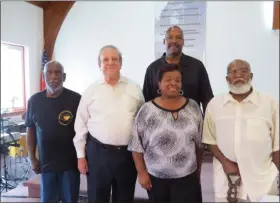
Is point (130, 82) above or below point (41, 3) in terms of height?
below

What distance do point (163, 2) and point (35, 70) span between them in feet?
1.90

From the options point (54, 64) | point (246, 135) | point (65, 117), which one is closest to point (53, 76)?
point (54, 64)

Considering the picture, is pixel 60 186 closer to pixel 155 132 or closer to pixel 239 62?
pixel 155 132

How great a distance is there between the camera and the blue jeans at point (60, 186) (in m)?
1.20

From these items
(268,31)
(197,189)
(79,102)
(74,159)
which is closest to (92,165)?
(74,159)

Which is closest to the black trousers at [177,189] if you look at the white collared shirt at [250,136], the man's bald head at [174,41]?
the white collared shirt at [250,136]

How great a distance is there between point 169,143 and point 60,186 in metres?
0.54

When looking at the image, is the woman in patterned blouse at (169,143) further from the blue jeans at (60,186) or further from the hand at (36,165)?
the hand at (36,165)

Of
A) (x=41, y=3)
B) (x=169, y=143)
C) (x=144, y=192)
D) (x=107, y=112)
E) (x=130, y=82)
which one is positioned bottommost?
(x=144, y=192)

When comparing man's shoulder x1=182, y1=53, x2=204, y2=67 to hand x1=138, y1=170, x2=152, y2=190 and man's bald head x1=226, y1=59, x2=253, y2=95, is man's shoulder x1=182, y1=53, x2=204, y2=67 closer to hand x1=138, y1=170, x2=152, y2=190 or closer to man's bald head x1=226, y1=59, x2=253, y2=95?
man's bald head x1=226, y1=59, x2=253, y2=95

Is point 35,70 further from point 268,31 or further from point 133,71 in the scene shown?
point 268,31

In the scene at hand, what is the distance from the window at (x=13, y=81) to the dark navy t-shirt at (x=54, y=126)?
64mm

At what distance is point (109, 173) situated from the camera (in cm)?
113

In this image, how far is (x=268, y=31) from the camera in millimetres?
939
